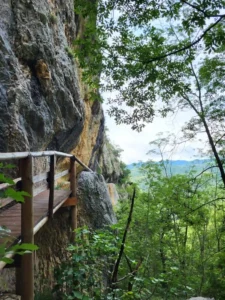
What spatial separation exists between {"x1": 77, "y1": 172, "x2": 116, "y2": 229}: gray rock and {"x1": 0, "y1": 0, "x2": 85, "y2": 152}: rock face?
3.80 ft

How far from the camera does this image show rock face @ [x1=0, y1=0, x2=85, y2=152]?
4227 mm

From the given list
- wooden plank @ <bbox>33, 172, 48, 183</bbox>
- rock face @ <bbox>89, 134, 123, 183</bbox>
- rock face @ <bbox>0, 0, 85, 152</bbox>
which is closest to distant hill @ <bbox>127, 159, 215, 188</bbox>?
rock face @ <bbox>89, 134, 123, 183</bbox>

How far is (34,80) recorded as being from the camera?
5.20 metres

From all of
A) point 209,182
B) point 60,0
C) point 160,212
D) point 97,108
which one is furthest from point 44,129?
point 209,182

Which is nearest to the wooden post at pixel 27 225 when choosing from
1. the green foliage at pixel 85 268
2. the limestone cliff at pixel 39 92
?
the green foliage at pixel 85 268

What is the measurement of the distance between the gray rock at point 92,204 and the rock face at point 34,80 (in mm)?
1159

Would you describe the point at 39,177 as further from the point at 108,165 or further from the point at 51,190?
the point at 108,165

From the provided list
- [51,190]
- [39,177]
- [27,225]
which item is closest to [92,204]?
[51,190]

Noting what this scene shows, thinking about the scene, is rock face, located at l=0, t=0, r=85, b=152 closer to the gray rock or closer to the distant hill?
the gray rock

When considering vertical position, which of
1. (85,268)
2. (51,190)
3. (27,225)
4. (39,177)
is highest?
(39,177)

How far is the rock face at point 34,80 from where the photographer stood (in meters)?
4.23

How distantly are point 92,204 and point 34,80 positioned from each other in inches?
118

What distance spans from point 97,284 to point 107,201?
334 centimetres

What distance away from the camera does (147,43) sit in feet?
12.6
